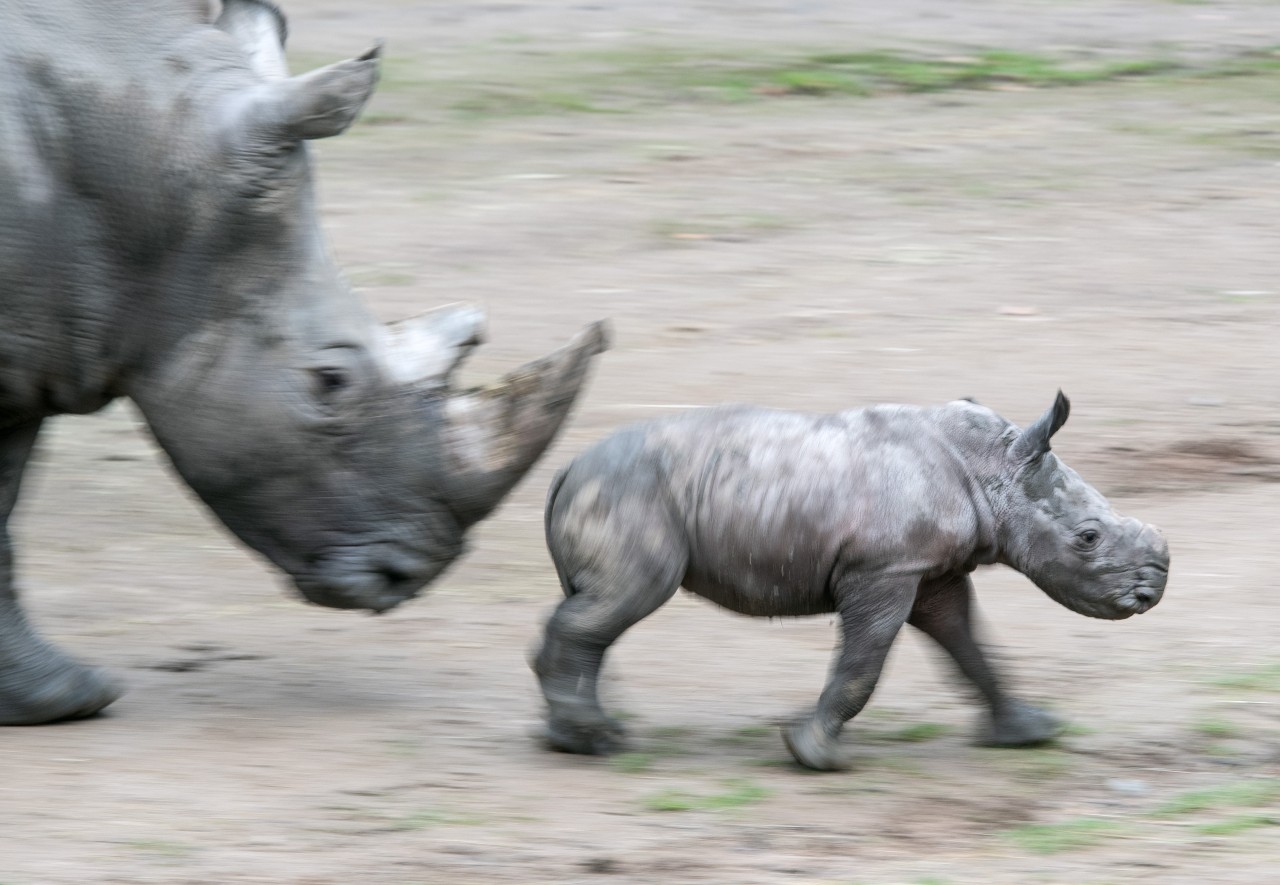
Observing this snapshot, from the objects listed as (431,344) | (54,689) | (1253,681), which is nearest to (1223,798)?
(1253,681)

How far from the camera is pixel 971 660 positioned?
517 cm

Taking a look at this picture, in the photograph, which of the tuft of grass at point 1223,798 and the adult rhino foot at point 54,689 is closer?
the tuft of grass at point 1223,798

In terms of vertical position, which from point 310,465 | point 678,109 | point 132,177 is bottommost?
point 678,109

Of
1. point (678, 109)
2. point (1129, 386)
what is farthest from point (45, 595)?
point (678, 109)

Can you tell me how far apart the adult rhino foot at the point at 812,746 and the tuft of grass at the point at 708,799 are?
0.14 metres

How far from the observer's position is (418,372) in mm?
5207

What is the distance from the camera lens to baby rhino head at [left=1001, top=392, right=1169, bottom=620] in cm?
503

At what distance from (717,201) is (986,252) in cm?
172

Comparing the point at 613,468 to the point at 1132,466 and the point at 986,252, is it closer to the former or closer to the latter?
the point at 1132,466

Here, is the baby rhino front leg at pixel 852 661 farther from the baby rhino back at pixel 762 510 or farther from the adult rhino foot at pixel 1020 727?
the adult rhino foot at pixel 1020 727

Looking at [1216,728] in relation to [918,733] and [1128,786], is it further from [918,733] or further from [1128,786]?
[918,733]

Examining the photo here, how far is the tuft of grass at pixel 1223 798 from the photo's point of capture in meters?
4.69

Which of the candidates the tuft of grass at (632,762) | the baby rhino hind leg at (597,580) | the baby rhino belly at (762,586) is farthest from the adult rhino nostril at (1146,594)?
the tuft of grass at (632,762)

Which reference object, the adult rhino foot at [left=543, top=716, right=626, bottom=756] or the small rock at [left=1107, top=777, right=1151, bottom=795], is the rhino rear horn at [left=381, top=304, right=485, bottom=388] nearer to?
the adult rhino foot at [left=543, top=716, right=626, bottom=756]
